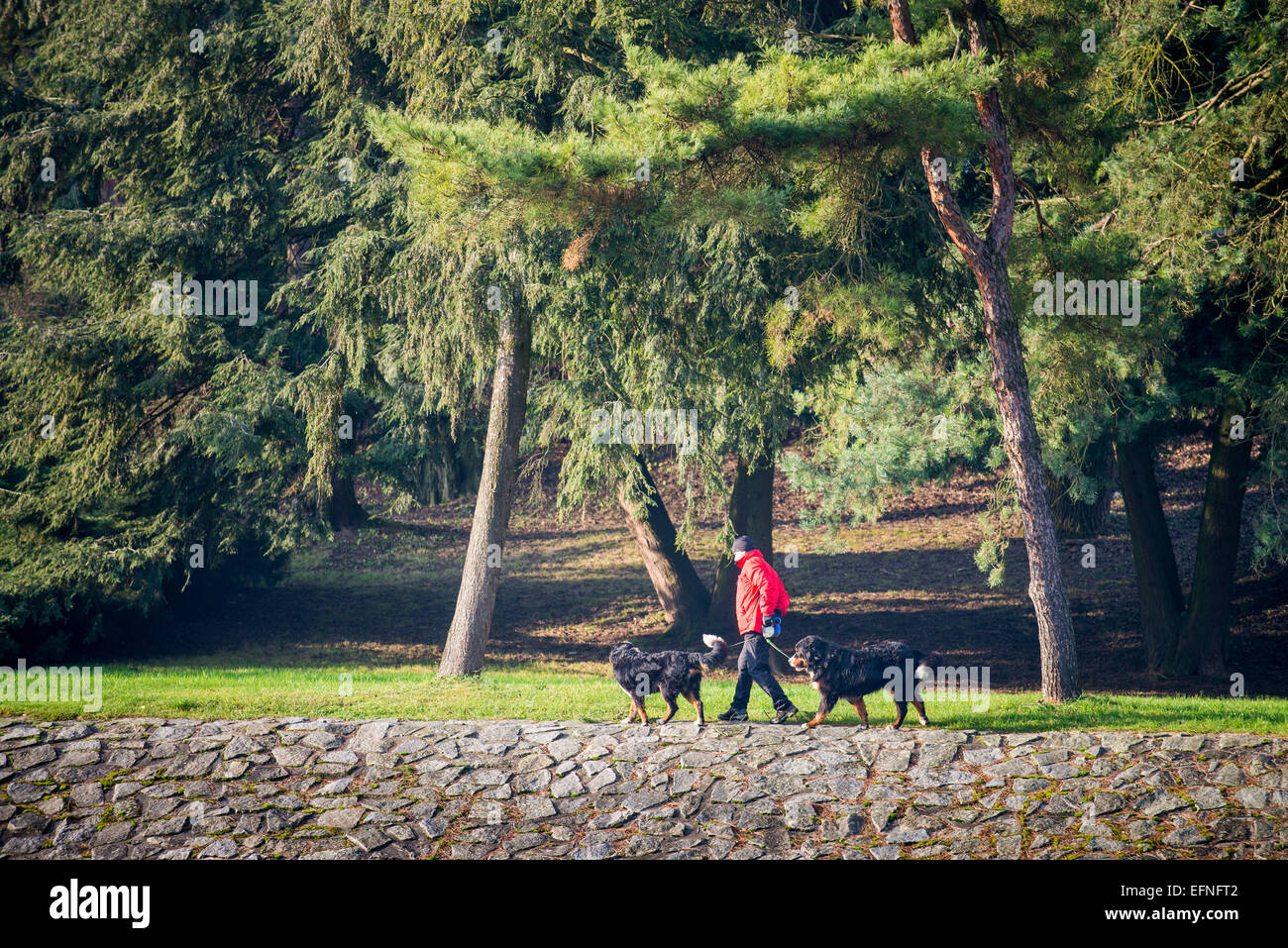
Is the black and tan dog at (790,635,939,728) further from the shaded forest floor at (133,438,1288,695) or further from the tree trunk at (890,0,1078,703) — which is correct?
the shaded forest floor at (133,438,1288,695)

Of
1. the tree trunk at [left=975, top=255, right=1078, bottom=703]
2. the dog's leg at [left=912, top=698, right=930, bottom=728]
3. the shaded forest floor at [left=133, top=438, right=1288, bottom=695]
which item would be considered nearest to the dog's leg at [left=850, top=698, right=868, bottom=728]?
the dog's leg at [left=912, top=698, right=930, bottom=728]

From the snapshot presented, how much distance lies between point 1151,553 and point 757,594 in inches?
334

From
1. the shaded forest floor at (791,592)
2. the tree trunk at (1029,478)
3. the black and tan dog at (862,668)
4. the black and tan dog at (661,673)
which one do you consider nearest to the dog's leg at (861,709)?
the black and tan dog at (862,668)

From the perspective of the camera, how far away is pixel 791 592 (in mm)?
20000

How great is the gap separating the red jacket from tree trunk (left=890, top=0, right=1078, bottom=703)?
318cm

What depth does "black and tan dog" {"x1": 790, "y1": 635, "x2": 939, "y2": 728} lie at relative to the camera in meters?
9.00

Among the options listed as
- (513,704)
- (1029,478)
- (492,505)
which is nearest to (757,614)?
(513,704)

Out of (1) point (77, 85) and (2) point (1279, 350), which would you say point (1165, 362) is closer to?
(2) point (1279, 350)

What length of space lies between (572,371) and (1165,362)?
759 centimetres

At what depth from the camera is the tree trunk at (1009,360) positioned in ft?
35.5

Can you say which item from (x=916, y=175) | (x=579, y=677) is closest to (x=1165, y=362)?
(x=916, y=175)

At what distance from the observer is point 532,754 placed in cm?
891
